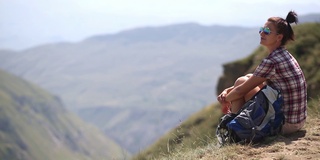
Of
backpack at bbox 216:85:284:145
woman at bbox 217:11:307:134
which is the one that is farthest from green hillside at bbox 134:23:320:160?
woman at bbox 217:11:307:134

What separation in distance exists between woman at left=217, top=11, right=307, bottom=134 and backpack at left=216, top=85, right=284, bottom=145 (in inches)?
8.5

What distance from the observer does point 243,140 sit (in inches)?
344

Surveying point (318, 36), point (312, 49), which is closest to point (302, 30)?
point (318, 36)

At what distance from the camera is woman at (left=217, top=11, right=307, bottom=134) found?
8.64 m

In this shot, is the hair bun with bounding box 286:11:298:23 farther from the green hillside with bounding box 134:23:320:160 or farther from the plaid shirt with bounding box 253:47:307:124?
the green hillside with bounding box 134:23:320:160

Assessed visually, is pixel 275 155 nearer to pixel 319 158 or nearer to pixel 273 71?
pixel 319 158

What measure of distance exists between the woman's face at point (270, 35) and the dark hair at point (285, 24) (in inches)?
3.7

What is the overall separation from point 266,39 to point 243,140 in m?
2.46

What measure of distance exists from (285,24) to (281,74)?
1.19 metres

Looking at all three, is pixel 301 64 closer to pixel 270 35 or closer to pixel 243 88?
pixel 270 35

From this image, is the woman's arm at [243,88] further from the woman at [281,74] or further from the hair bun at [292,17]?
the hair bun at [292,17]

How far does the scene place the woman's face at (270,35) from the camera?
8852 mm

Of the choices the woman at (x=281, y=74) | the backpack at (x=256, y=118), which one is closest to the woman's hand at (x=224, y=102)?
the woman at (x=281, y=74)

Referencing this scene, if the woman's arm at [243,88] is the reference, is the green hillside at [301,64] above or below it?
below
